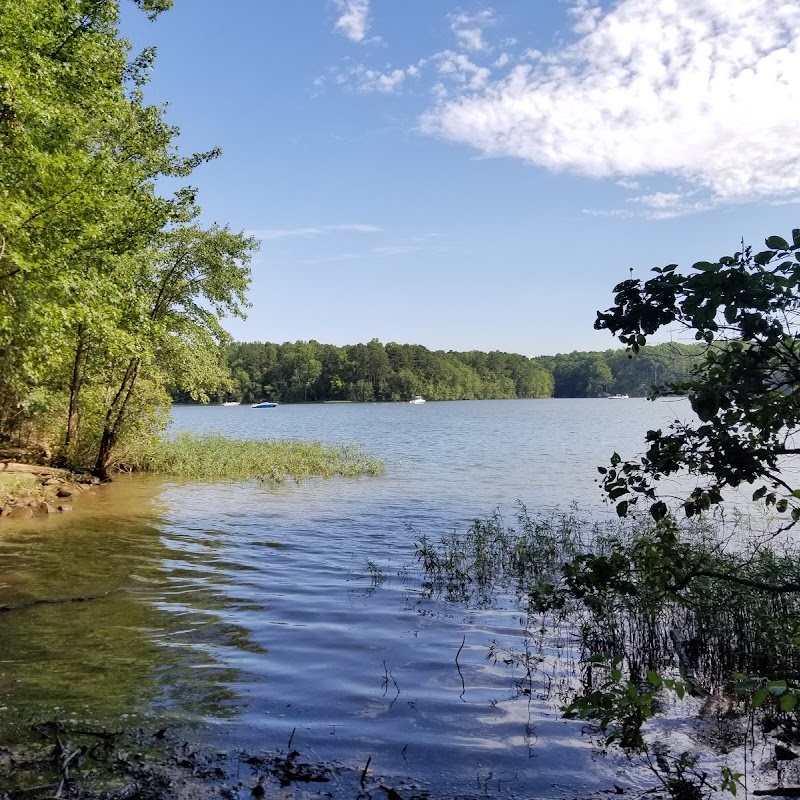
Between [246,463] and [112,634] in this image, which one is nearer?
[112,634]

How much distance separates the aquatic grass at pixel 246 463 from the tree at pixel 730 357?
23.6 metres

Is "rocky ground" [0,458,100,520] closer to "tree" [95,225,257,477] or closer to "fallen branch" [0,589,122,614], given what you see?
"tree" [95,225,257,477]

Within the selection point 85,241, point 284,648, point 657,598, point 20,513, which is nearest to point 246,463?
point 20,513

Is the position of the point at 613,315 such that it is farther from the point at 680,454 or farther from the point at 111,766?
the point at 111,766

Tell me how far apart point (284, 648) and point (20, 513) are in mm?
12288

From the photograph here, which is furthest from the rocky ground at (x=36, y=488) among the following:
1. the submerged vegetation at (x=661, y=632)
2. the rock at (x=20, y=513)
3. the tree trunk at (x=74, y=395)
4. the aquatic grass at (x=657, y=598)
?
the submerged vegetation at (x=661, y=632)

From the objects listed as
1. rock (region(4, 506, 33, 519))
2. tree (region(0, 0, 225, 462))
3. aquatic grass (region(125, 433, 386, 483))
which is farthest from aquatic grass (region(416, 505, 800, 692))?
aquatic grass (region(125, 433, 386, 483))

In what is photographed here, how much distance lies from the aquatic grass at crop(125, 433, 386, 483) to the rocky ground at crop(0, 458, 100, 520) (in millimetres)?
4601

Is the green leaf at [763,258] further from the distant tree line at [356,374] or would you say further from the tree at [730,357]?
the distant tree line at [356,374]

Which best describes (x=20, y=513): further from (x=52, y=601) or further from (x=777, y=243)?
(x=777, y=243)

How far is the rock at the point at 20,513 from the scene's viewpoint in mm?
16734

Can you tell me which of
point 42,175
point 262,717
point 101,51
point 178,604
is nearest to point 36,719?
point 262,717

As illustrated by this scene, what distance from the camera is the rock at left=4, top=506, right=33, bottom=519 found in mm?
16734

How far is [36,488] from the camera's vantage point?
19.5 metres
